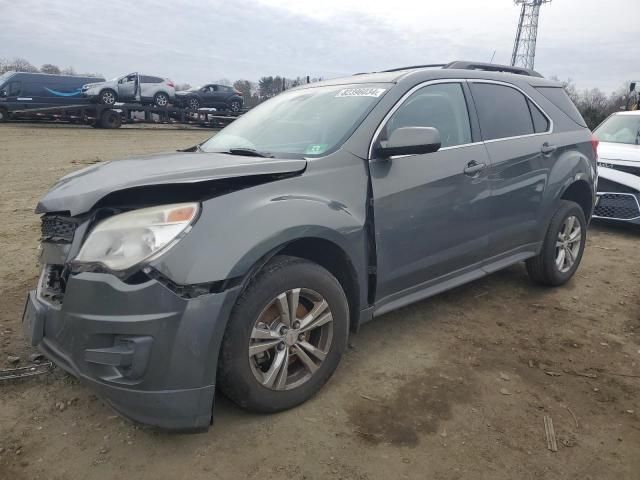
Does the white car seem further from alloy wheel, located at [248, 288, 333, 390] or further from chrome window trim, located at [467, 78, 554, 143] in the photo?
alloy wheel, located at [248, 288, 333, 390]

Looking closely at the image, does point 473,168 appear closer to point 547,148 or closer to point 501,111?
point 501,111

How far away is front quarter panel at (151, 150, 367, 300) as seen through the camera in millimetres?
2178

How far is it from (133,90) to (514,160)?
2388 cm

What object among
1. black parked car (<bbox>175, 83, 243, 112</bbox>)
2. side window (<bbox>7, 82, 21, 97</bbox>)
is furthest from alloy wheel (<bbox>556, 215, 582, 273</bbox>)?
black parked car (<bbox>175, 83, 243, 112</bbox>)

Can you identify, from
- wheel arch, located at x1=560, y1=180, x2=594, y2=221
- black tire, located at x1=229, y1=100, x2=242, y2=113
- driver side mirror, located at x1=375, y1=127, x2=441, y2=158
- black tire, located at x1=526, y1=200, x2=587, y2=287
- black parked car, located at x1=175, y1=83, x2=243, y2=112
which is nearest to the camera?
driver side mirror, located at x1=375, y1=127, x2=441, y2=158

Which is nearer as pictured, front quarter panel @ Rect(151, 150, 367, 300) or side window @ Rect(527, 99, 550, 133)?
front quarter panel @ Rect(151, 150, 367, 300)

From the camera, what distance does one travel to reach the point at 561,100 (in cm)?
464

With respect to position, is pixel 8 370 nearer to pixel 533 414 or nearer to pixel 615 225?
pixel 533 414

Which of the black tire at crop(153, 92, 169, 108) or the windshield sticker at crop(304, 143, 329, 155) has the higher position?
the black tire at crop(153, 92, 169, 108)

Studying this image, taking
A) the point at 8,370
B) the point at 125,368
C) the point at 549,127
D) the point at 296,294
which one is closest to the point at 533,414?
the point at 296,294

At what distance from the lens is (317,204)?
269 cm

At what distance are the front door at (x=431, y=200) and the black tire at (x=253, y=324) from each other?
43 cm

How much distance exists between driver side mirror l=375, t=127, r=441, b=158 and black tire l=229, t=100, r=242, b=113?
86.6ft

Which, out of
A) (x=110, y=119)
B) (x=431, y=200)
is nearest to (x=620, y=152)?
(x=431, y=200)
